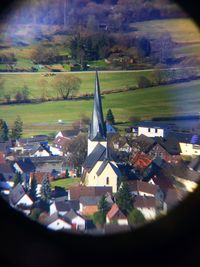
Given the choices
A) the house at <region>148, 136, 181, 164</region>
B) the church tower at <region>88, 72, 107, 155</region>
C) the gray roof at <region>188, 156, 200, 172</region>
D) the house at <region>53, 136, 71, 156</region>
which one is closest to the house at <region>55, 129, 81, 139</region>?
the house at <region>53, 136, 71, 156</region>

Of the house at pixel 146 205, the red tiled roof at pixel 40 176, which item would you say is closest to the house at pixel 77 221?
the house at pixel 146 205

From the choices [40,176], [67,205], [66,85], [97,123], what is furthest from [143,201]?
[97,123]

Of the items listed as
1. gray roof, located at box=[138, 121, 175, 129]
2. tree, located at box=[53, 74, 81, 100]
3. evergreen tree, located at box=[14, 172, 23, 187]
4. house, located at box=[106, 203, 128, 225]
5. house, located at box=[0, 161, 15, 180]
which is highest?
tree, located at box=[53, 74, 81, 100]

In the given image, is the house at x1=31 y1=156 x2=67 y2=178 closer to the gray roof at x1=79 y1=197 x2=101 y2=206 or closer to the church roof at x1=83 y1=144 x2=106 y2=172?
the church roof at x1=83 y1=144 x2=106 y2=172

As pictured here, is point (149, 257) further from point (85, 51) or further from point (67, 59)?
point (67, 59)

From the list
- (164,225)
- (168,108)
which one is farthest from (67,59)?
(164,225)
